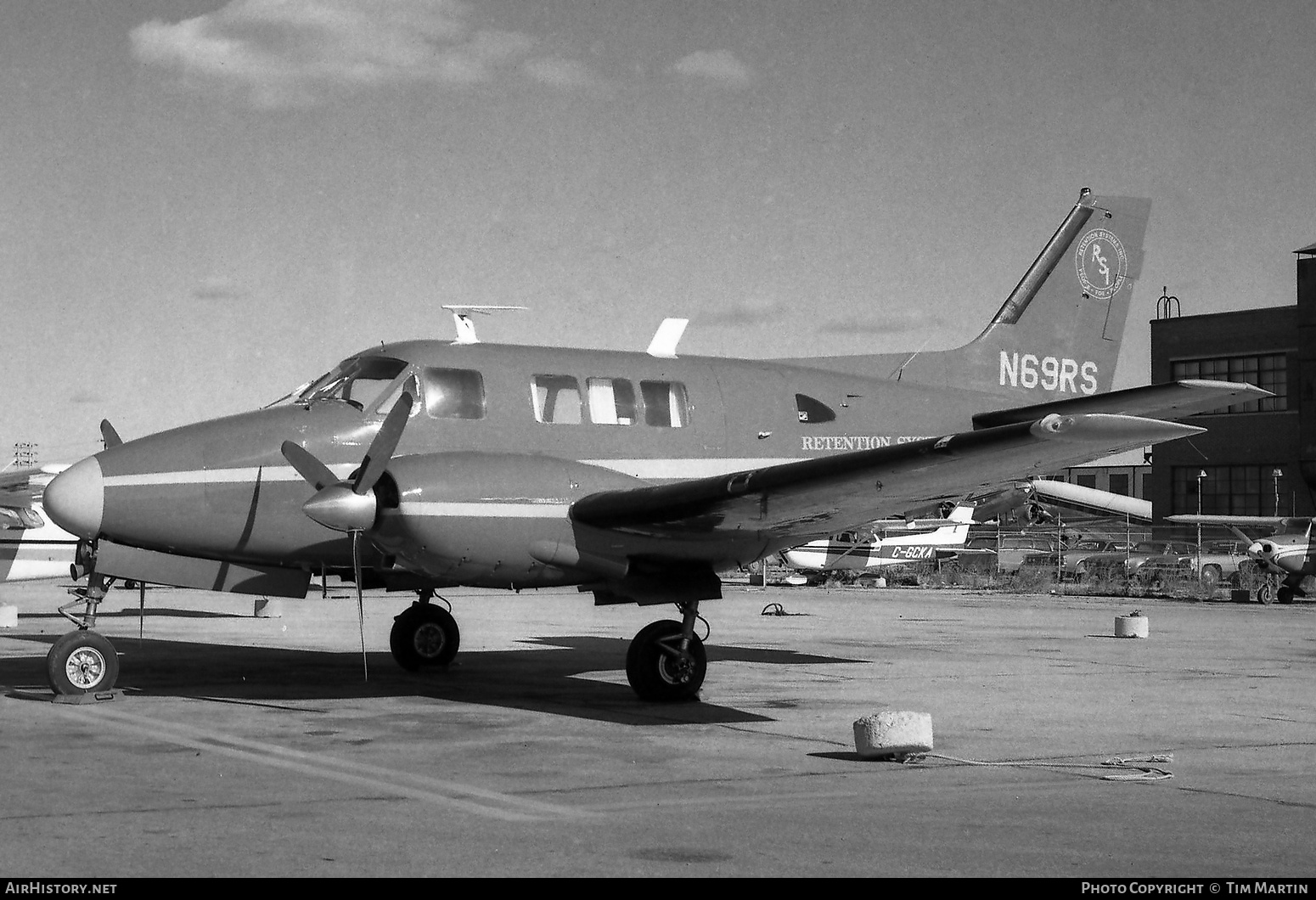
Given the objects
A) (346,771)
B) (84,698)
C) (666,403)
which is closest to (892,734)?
(346,771)

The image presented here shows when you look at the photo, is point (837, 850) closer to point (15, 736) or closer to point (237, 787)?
point (237, 787)

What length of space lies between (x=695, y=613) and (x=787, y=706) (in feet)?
4.36

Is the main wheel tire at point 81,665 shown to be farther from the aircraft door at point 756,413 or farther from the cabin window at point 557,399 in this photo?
the aircraft door at point 756,413

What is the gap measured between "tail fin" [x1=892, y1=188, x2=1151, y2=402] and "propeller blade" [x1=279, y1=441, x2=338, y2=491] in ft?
28.3

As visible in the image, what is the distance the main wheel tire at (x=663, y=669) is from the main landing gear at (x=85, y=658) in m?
4.97

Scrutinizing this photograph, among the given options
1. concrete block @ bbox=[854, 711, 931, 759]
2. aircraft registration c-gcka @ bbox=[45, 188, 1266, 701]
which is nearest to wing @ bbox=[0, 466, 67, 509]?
aircraft registration c-gcka @ bbox=[45, 188, 1266, 701]

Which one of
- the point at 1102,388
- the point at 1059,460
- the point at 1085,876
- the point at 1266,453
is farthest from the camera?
the point at 1266,453

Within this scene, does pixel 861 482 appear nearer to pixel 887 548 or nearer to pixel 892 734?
pixel 892 734

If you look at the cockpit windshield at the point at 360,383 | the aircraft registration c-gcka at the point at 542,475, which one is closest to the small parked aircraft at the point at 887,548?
the aircraft registration c-gcka at the point at 542,475

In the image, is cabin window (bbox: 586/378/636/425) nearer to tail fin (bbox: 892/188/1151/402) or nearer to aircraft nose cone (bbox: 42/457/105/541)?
aircraft nose cone (bbox: 42/457/105/541)

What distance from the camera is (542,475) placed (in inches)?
500

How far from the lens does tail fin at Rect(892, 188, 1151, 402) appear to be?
59.6 feet

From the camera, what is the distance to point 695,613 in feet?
45.8

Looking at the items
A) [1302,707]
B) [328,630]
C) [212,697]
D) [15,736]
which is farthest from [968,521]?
[15,736]
